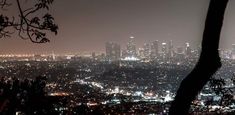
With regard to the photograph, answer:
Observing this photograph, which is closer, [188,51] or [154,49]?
[188,51]

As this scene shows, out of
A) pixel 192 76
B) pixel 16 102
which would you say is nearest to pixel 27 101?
pixel 16 102

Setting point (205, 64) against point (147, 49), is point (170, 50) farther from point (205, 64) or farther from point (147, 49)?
point (205, 64)

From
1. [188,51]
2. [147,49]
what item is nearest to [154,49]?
[147,49]

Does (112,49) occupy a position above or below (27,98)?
below

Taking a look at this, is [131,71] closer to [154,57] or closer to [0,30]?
[154,57]

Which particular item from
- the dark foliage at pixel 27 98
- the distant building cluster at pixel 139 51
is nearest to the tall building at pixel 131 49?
the distant building cluster at pixel 139 51

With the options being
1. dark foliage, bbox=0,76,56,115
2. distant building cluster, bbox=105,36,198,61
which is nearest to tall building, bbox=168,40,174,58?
distant building cluster, bbox=105,36,198,61

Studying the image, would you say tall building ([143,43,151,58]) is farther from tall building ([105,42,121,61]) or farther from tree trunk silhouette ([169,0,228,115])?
tree trunk silhouette ([169,0,228,115])

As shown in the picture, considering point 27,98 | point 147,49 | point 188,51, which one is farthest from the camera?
point 147,49
